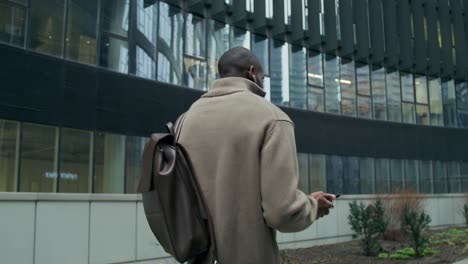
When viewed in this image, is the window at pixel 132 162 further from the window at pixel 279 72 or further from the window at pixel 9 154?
the window at pixel 279 72

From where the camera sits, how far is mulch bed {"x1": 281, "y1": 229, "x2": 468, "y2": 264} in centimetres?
1341

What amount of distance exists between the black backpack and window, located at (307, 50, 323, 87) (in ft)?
72.7

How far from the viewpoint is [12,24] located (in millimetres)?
13570

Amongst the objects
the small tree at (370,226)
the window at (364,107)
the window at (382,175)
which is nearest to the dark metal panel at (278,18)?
the window at (364,107)

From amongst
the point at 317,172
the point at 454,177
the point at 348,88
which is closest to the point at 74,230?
the point at 317,172

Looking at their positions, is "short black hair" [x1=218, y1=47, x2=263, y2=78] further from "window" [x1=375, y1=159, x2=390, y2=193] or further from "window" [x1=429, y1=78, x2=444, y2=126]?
"window" [x1=429, y1=78, x2=444, y2=126]

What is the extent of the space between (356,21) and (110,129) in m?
14.2

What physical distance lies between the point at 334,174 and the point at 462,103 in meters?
10.9

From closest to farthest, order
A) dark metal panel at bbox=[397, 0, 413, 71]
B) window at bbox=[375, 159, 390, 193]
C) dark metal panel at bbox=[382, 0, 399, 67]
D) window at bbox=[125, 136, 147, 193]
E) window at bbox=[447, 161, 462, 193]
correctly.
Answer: window at bbox=[125, 136, 147, 193], window at bbox=[375, 159, 390, 193], dark metal panel at bbox=[382, 0, 399, 67], dark metal panel at bbox=[397, 0, 413, 71], window at bbox=[447, 161, 462, 193]

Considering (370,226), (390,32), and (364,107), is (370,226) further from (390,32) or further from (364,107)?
(390,32)

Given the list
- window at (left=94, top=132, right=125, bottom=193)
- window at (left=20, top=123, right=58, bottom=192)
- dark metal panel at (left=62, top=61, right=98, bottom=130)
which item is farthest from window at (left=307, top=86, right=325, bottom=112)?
window at (left=20, top=123, right=58, bottom=192)

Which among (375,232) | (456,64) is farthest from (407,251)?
(456,64)

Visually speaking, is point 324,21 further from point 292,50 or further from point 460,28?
point 460,28

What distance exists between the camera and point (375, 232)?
14852 millimetres
